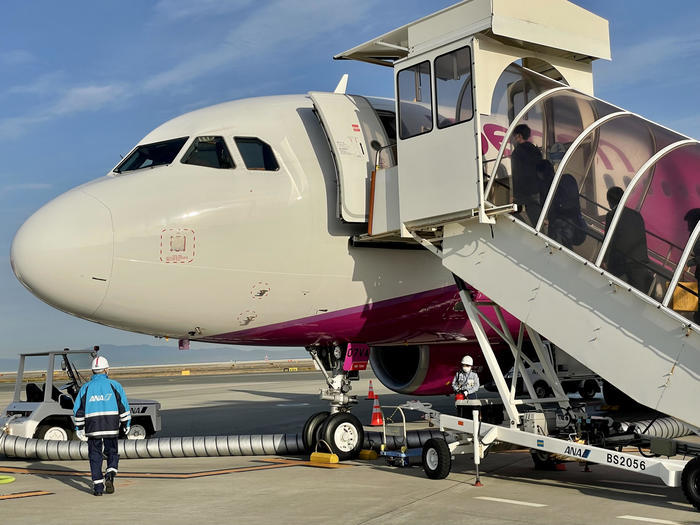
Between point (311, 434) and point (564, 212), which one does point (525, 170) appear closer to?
point (564, 212)

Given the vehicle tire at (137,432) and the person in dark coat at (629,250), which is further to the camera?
the vehicle tire at (137,432)

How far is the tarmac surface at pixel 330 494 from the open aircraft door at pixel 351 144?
3.73 metres

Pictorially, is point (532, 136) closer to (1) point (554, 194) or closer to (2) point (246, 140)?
(1) point (554, 194)

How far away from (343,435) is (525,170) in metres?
4.89

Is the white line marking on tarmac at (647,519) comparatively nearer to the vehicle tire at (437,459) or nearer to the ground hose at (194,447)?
the vehicle tire at (437,459)

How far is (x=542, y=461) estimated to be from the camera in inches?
440

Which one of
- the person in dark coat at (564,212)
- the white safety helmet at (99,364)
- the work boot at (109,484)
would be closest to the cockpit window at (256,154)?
the white safety helmet at (99,364)

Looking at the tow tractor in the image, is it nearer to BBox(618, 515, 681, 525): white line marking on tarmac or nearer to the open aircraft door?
the open aircraft door

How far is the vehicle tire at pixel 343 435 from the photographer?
11906mm

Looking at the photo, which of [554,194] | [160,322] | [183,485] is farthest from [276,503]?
[554,194]

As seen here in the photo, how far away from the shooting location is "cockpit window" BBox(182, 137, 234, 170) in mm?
11164

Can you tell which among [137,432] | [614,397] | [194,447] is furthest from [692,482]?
[137,432]

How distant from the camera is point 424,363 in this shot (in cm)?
1466

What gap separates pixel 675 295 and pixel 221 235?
5.61 meters
